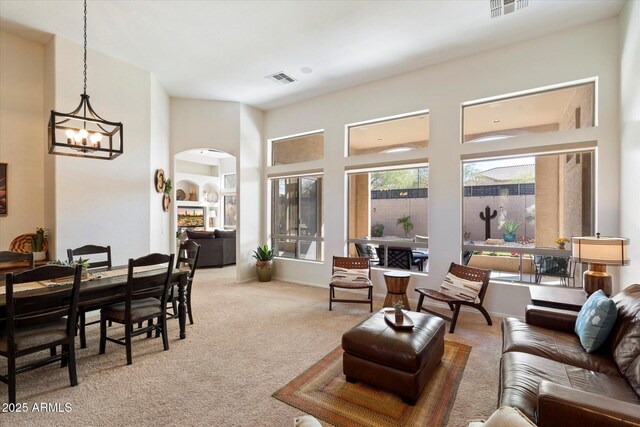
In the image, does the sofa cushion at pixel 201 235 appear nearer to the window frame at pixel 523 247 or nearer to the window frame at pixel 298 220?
the window frame at pixel 298 220

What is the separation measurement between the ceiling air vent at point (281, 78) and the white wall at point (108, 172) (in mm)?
2099

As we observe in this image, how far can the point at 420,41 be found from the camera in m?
4.08

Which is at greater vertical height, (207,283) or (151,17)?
(151,17)

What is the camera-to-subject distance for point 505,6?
11.1ft

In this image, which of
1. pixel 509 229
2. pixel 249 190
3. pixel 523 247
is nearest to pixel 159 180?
pixel 249 190

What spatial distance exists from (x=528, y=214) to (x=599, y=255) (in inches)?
62.7

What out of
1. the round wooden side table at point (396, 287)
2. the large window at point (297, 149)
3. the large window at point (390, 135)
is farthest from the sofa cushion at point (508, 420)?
the large window at point (297, 149)

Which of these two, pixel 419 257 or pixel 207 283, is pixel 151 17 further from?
pixel 419 257

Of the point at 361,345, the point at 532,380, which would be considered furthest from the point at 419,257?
the point at 532,380

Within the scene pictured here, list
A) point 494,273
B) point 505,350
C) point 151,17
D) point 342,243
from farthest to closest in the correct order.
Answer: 1. point 342,243
2. point 494,273
3. point 151,17
4. point 505,350

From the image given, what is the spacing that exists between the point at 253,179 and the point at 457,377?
17.0 ft

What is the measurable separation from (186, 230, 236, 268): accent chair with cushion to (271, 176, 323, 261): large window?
2044 millimetres

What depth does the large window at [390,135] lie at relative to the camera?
5008 mm

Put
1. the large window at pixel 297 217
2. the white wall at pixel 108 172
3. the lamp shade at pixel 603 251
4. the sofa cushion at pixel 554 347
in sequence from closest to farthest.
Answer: the sofa cushion at pixel 554 347 < the lamp shade at pixel 603 251 < the white wall at pixel 108 172 < the large window at pixel 297 217
